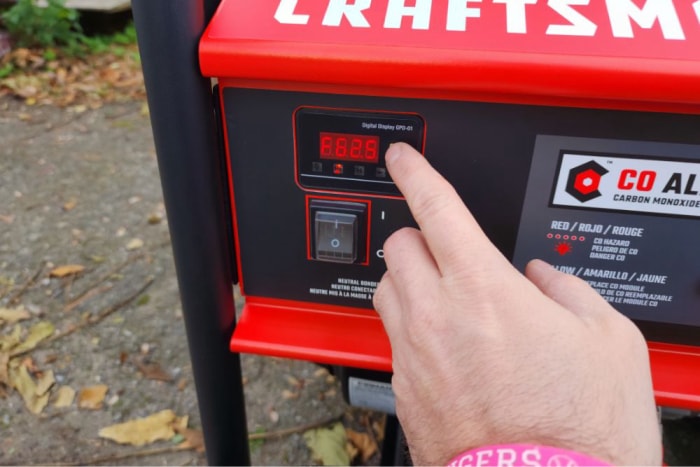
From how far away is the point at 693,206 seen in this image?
869 millimetres

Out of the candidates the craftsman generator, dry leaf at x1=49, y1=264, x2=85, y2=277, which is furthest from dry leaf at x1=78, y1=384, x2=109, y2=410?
the craftsman generator

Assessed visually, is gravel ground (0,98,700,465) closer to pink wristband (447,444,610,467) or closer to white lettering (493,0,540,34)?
pink wristband (447,444,610,467)

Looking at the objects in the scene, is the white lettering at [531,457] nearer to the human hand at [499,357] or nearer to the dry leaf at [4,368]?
the human hand at [499,357]

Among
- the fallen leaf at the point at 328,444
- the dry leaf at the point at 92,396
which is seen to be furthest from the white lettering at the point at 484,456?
the dry leaf at the point at 92,396

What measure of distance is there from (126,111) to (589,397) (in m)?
3.25

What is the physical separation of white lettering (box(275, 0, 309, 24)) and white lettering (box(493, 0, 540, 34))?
26 cm

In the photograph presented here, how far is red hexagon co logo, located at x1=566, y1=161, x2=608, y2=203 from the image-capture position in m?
0.86

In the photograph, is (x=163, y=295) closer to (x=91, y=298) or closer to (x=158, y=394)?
(x=91, y=298)

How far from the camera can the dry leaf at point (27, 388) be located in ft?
5.95

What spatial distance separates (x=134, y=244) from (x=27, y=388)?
0.73m

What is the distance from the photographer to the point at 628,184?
862 mm

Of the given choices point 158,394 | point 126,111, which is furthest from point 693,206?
point 126,111

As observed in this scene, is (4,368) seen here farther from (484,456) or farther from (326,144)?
(484,456)

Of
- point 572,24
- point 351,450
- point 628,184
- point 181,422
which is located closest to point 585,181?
point 628,184
